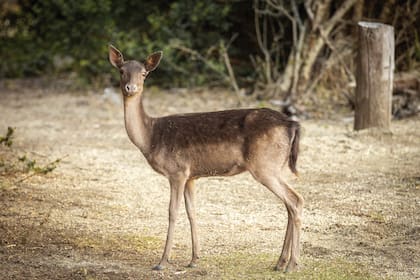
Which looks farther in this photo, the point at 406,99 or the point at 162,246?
the point at 406,99

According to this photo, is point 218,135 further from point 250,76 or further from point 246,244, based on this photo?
point 250,76

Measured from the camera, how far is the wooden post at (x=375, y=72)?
10867mm

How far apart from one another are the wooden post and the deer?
5.02 m

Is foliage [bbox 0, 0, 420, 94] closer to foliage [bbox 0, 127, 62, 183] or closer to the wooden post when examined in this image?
the wooden post

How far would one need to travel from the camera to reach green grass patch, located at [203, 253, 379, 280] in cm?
A: 589

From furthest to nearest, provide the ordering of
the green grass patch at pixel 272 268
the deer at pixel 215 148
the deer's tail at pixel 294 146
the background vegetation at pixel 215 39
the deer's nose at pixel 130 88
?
the background vegetation at pixel 215 39
the deer's nose at pixel 130 88
the deer's tail at pixel 294 146
the deer at pixel 215 148
the green grass patch at pixel 272 268

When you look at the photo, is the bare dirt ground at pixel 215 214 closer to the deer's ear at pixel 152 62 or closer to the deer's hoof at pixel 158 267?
the deer's hoof at pixel 158 267

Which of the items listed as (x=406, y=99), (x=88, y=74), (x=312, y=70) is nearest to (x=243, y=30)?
(x=312, y=70)

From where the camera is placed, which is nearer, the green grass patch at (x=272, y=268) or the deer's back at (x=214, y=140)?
the green grass patch at (x=272, y=268)

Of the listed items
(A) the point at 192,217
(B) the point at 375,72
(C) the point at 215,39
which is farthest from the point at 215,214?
(C) the point at 215,39

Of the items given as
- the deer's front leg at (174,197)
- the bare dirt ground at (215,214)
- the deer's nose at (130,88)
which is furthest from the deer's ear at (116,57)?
the bare dirt ground at (215,214)

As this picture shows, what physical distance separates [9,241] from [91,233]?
697 mm

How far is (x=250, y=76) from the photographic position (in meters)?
15.7

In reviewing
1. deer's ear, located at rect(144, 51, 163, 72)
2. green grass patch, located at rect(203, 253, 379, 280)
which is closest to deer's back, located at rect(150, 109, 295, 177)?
deer's ear, located at rect(144, 51, 163, 72)
